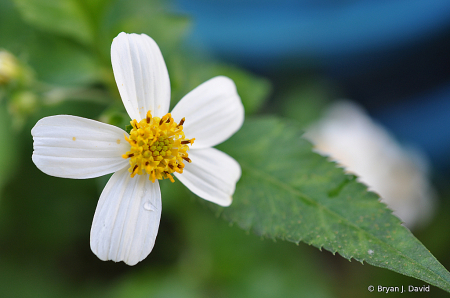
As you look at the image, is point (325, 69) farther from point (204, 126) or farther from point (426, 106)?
point (204, 126)

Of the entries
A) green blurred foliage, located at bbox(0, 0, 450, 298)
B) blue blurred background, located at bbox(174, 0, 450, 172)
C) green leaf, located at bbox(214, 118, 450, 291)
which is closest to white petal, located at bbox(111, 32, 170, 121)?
green leaf, located at bbox(214, 118, 450, 291)

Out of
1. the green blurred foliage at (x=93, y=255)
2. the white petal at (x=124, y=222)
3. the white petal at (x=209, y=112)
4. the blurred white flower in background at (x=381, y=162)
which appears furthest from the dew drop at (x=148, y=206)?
the blurred white flower in background at (x=381, y=162)

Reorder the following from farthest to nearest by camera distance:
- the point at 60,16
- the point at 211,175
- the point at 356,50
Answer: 1. the point at 356,50
2. the point at 60,16
3. the point at 211,175

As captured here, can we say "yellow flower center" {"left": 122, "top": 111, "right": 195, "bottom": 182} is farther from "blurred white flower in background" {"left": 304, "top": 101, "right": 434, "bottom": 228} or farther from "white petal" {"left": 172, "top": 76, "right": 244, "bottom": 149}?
"blurred white flower in background" {"left": 304, "top": 101, "right": 434, "bottom": 228}

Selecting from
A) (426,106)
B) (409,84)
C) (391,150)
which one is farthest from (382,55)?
(391,150)

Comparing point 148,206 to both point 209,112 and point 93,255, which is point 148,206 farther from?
point 93,255

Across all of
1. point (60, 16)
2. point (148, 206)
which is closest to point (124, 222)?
point (148, 206)

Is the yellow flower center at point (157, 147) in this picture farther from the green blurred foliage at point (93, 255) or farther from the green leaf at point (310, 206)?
the green blurred foliage at point (93, 255)
